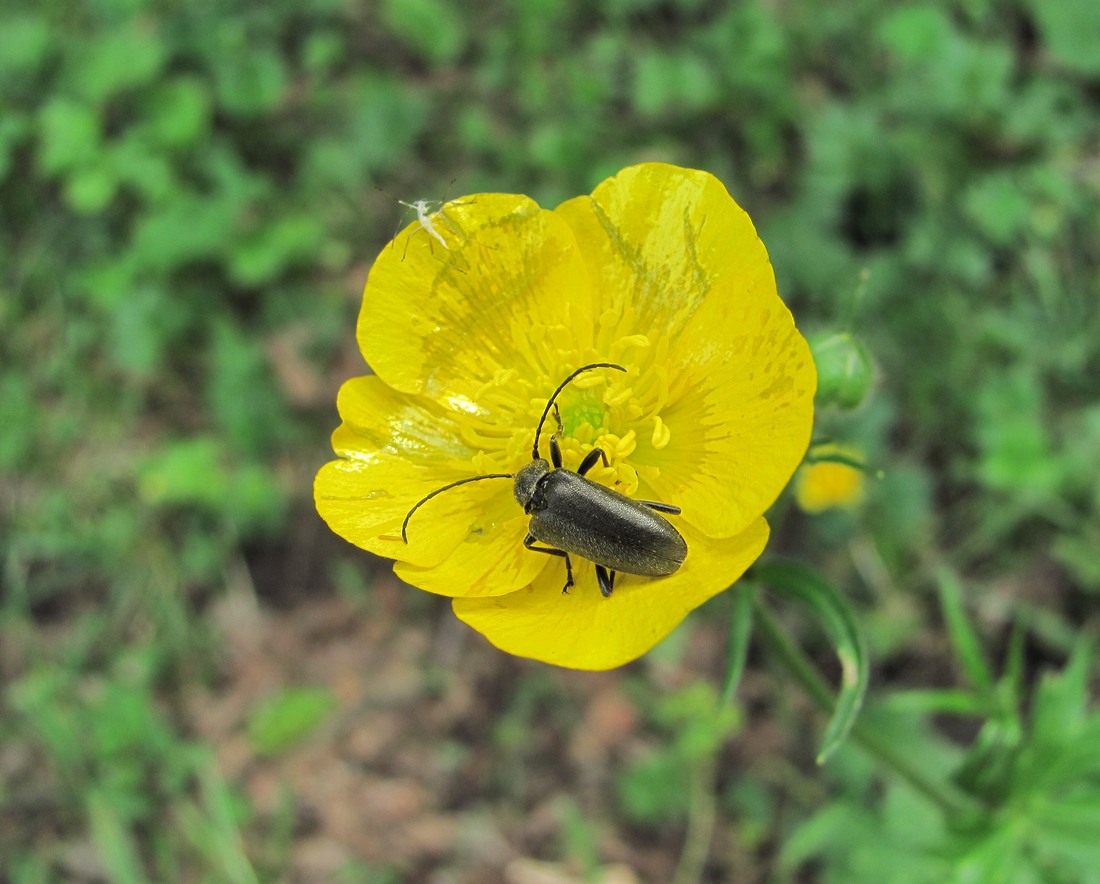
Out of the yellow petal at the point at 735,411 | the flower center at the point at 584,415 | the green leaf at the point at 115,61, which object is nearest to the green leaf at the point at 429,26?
the green leaf at the point at 115,61

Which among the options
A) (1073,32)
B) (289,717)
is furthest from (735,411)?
(1073,32)

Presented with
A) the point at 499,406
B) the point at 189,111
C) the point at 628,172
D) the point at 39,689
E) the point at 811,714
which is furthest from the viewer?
the point at 189,111

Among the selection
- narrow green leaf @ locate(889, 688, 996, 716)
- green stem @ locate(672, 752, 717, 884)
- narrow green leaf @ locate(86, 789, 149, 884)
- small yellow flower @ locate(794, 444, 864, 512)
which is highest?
narrow green leaf @ locate(889, 688, 996, 716)

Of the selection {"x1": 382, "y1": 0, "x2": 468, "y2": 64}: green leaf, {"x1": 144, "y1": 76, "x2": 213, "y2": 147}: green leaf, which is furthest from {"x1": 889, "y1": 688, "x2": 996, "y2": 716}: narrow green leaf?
{"x1": 144, "y1": 76, "x2": 213, "y2": 147}: green leaf

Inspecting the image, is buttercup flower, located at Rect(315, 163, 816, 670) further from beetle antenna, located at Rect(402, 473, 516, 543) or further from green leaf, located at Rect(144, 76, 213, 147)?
green leaf, located at Rect(144, 76, 213, 147)

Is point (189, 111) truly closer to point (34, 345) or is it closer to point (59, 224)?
point (59, 224)

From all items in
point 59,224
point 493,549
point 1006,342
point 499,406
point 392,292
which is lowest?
point 1006,342

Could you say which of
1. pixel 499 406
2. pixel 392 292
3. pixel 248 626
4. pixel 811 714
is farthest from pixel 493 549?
pixel 248 626
